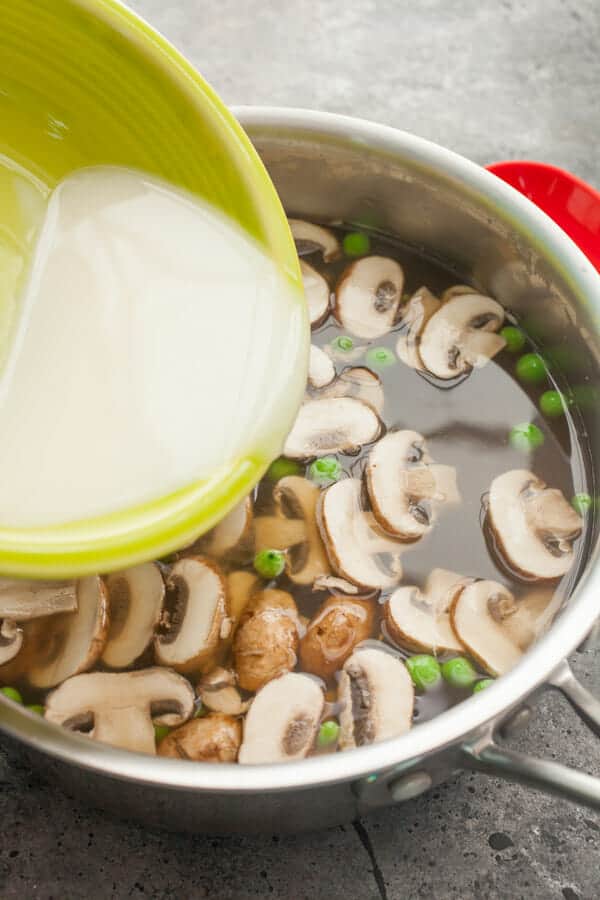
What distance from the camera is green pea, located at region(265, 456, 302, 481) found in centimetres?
205

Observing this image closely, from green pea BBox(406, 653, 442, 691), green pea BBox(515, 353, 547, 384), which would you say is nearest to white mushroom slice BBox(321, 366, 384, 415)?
green pea BBox(515, 353, 547, 384)

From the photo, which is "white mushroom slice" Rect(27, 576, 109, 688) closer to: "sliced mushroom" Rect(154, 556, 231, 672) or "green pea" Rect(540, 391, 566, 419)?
"sliced mushroom" Rect(154, 556, 231, 672)

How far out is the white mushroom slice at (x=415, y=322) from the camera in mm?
2230

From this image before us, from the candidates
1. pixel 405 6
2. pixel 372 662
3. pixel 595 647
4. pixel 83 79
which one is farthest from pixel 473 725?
pixel 405 6

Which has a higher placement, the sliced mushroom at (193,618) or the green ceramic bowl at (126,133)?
the green ceramic bowl at (126,133)

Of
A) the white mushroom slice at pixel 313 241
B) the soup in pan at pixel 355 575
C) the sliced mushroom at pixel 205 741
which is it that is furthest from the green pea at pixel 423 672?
the white mushroom slice at pixel 313 241

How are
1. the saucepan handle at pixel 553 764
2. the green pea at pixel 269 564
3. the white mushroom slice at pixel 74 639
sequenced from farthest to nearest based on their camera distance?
the green pea at pixel 269 564 < the white mushroom slice at pixel 74 639 < the saucepan handle at pixel 553 764

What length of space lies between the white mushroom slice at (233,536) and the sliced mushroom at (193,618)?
8 cm

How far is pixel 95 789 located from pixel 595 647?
119 centimetres

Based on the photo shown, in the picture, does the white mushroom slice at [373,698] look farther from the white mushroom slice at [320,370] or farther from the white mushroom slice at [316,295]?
the white mushroom slice at [316,295]

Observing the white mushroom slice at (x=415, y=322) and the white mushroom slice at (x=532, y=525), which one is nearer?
the white mushroom slice at (x=532, y=525)

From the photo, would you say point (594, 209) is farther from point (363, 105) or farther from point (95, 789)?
point (95, 789)

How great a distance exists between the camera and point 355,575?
1.89 meters

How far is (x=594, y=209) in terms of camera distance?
2342mm
